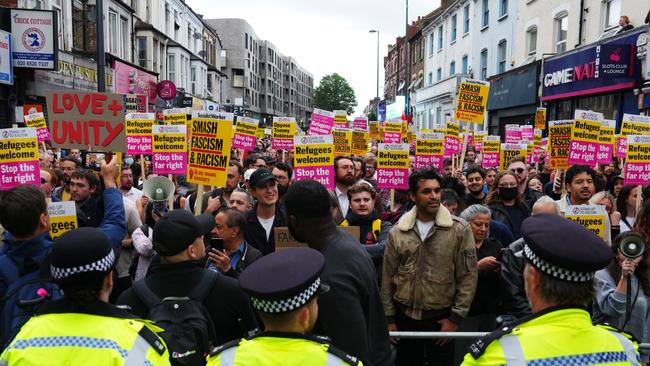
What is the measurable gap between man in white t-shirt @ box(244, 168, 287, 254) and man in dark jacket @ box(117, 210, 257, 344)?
2.24 m

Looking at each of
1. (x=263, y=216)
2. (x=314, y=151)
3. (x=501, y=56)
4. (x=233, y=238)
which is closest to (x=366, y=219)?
(x=263, y=216)

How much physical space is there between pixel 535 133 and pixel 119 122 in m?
12.2

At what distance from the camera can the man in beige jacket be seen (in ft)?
14.2

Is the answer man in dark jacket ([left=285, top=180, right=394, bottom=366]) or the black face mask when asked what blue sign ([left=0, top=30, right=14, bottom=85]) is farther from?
man in dark jacket ([left=285, top=180, right=394, bottom=366])

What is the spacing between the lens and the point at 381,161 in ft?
25.7

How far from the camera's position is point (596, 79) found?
674 inches

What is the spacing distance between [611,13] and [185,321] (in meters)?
18.2

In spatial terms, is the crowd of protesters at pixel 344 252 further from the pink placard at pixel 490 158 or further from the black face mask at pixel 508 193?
the pink placard at pixel 490 158

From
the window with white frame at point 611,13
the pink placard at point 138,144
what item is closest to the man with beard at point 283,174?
the pink placard at point 138,144

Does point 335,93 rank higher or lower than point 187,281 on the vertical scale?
higher

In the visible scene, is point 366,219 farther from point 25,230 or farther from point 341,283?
point 25,230

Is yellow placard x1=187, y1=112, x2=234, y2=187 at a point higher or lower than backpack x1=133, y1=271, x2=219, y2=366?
higher

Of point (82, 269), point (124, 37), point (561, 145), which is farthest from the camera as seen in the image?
point (124, 37)

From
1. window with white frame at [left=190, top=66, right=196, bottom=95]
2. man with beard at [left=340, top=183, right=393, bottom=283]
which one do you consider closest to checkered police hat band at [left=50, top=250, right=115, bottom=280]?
man with beard at [left=340, top=183, right=393, bottom=283]
